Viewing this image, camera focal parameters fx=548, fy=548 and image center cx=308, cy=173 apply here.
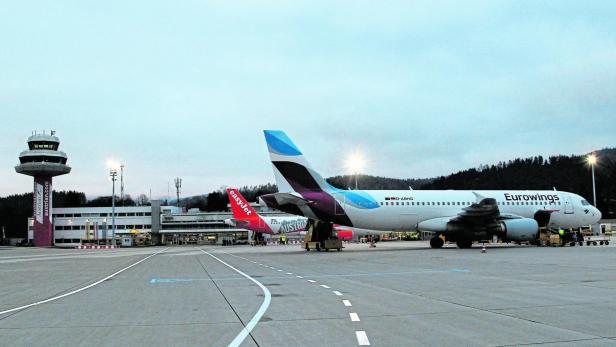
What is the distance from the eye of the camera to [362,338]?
7.42 m

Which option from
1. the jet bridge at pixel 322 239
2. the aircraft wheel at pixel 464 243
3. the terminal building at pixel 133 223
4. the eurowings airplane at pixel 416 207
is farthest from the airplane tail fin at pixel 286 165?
the terminal building at pixel 133 223

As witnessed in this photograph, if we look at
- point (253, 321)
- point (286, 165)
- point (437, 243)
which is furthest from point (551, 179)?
point (253, 321)

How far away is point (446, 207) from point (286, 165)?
13084 millimetres

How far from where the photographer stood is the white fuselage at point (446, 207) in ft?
128

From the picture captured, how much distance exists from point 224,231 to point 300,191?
265 ft

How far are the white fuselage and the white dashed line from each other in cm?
2997

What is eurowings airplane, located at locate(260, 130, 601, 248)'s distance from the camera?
37.3m

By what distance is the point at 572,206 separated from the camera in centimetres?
4531

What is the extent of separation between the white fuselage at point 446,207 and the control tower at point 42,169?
3417 inches

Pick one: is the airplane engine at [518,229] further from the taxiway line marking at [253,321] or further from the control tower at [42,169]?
the control tower at [42,169]

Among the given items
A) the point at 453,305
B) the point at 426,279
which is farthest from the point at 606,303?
the point at 426,279

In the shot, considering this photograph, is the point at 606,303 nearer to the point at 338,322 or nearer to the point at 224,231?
the point at 338,322

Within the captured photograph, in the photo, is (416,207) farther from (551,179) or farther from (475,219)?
(551,179)

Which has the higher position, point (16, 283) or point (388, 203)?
point (388, 203)
